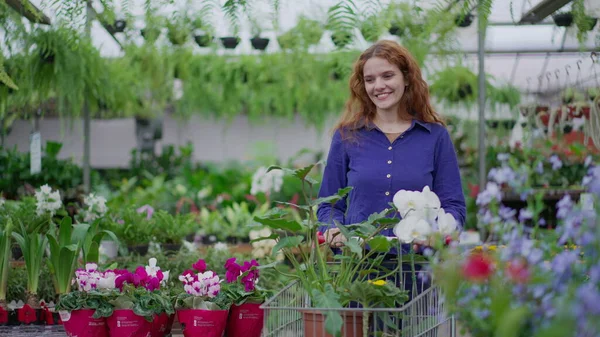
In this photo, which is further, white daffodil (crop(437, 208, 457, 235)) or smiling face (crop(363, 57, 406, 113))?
smiling face (crop(363, 57, 406, 113))

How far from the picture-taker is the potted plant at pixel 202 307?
2.14m

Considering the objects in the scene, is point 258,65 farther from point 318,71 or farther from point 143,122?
point 143,122

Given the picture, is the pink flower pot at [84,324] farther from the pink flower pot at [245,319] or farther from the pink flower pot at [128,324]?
the pink flower pot at [245,319]

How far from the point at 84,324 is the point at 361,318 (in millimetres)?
927

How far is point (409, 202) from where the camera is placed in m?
1.60

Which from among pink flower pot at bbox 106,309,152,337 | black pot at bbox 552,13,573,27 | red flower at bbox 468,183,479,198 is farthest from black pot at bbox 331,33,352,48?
red flower at bbox 468,183,479,198

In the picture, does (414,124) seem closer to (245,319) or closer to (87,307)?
(245,319)

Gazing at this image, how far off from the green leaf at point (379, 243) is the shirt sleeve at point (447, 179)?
1.73 feet

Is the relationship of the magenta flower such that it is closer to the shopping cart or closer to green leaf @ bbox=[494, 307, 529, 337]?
the shopping cart

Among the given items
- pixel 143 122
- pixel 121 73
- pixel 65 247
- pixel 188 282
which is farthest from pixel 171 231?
pixel 143 122

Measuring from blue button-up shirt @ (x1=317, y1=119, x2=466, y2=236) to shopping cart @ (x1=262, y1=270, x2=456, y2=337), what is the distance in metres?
0.46

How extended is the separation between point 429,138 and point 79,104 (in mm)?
3002

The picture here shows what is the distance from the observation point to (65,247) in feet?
8.71

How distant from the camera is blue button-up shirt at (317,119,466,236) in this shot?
2.20 meters
